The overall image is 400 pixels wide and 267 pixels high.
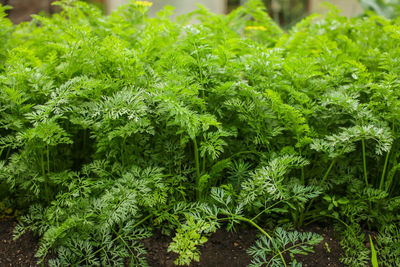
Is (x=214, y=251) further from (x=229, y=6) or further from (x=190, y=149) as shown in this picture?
(x=229, y=6)

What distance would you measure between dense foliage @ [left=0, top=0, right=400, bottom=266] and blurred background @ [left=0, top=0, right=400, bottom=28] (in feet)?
4.36

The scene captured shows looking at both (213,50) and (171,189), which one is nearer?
(171,189)

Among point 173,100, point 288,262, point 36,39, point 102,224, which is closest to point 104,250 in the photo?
point 102,224

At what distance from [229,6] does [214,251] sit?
6.33m

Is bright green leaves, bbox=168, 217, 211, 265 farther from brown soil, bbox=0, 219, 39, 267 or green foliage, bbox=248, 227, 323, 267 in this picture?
brown soil, bbox=0, 219, 39, 267

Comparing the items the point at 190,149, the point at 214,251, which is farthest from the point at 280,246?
the point at 190,149

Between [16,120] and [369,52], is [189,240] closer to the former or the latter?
[16,120]

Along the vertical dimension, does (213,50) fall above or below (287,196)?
above

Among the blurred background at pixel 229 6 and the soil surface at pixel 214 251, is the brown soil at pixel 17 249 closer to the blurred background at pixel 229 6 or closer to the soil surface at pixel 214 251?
the soil surface at pixel 214 251

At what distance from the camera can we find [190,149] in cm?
189

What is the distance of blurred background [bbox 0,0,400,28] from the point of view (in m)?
3.43

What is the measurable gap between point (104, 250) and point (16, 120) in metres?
0.84

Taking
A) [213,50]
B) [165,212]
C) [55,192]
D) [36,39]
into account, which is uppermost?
[213,50]

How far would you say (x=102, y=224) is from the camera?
147cm
